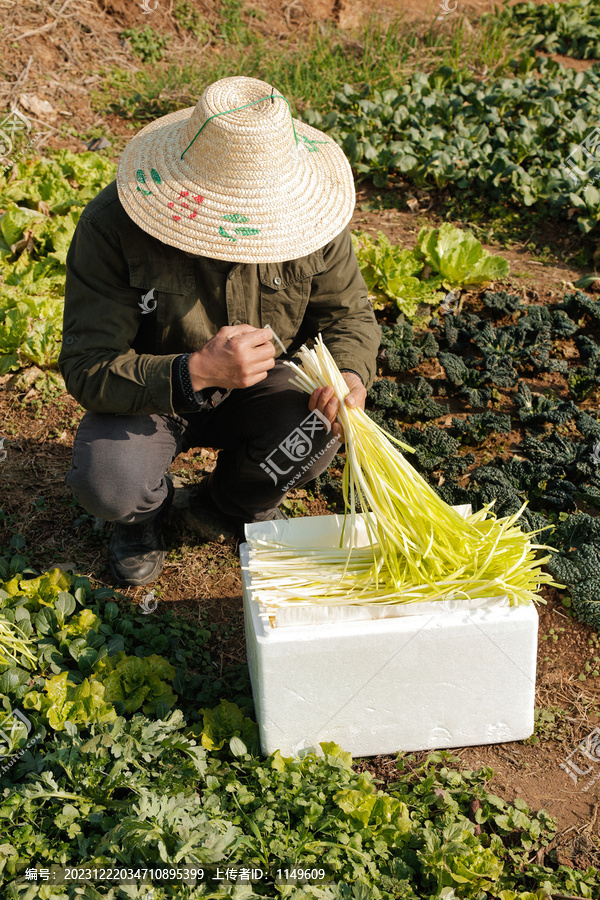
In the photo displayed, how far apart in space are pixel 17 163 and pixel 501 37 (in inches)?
178

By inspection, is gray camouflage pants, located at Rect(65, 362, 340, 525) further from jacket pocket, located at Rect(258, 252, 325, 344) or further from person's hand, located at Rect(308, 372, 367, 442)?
jacket pocket, located at Rect(258, 252, 325, 344)

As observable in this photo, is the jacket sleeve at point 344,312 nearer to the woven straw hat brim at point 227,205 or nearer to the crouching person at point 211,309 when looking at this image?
the crouching person at point 211,309

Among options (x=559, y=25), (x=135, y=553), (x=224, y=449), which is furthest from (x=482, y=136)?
(x=135, y=553)

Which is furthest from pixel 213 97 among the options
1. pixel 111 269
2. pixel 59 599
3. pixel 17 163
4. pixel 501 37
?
pixel 501 37

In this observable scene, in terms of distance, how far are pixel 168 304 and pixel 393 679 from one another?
143 cm

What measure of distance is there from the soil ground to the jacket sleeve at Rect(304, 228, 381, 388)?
871 mm

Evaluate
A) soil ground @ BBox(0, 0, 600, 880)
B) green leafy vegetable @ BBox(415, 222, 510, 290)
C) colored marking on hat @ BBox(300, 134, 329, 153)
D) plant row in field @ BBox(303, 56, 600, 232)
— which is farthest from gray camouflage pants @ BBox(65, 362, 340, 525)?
plant row in field @ BBox(303, 56, 600, 232)

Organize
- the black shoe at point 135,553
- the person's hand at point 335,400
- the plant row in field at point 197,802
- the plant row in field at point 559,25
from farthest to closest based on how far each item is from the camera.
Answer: the plant row in field at point 559,25
the black shoe at point 135,553
the person's hand at point 335,400
the plant row in field at point 197,802

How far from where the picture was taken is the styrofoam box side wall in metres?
2.08

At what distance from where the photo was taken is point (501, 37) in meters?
6.73

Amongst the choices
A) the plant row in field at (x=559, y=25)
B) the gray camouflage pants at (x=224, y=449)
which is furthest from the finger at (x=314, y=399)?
the plant row in field at (x=559, y=25)

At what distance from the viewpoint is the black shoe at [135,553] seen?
9.41 ft

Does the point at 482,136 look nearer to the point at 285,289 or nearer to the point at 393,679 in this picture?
the point at 285,289

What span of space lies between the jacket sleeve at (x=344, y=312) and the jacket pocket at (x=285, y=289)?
0.19 feet
